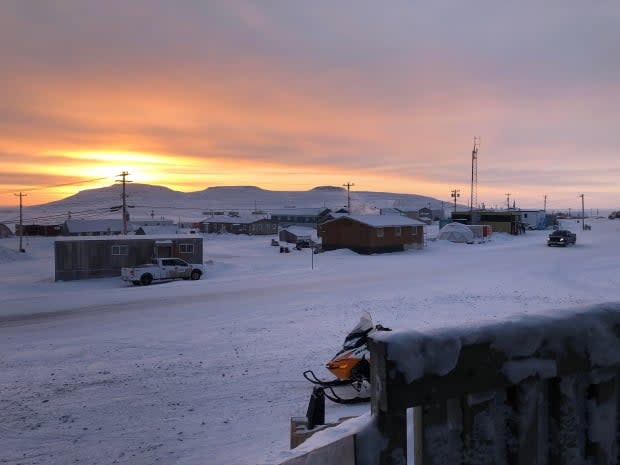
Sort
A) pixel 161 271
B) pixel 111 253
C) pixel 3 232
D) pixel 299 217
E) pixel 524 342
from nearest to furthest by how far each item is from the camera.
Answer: pixel 524 342 → pixel 161 271 → pixel 111 253 → pixel 3 232 → pixel 299 217

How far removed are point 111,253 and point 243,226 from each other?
212 ft

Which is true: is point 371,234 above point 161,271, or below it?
above

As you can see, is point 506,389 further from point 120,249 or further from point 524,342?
point 120,249

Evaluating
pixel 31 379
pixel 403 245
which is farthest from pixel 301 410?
pixel 403 245

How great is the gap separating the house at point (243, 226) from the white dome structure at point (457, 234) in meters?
45.4

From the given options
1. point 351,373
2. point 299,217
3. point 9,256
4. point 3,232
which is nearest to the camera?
point 351,373

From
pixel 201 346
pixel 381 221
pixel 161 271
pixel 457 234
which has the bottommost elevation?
pixel 201 346

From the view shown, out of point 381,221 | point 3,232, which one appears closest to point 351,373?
point 381,221

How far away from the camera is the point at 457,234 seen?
2430 inches

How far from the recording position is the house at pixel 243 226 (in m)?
100

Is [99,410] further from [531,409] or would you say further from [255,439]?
[531,409]

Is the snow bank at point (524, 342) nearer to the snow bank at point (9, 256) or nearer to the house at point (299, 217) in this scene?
the snow bank at point (9, 256)

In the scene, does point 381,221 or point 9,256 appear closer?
point 381,221

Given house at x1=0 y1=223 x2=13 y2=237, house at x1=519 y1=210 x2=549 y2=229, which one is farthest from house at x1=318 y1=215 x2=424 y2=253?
house at x1=0 y1=223 x2=13 y2=237
